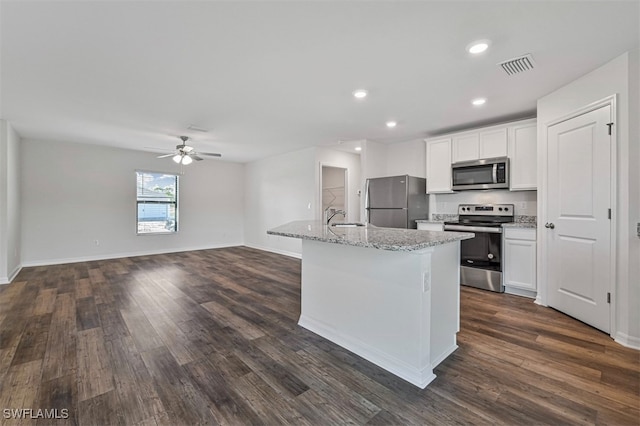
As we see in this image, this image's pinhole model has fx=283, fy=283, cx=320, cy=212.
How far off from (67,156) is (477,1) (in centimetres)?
742

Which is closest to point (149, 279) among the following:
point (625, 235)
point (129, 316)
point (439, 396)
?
point (129, 316)

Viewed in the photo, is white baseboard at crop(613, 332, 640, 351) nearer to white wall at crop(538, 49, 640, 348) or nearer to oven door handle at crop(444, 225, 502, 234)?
white wall at crop(538, 49, 640, 348)

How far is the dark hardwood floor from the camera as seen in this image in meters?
1.62

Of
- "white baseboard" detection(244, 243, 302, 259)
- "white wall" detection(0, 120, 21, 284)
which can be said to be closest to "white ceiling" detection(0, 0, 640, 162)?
"white wall" detection(0, 120, 21, 284)

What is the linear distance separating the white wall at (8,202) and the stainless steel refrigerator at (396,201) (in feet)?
18.8

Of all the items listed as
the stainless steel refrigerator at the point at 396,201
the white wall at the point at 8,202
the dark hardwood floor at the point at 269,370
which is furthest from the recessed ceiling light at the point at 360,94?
the white wall at the point at 8,202

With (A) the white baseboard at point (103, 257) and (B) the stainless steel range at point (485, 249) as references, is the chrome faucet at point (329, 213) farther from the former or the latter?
(A) the white baseboard at point (103, 257)

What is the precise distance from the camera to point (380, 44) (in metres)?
2.24

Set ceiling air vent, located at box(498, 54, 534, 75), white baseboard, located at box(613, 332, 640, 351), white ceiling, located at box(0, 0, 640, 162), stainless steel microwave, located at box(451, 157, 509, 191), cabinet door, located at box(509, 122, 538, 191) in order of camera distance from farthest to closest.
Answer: stainless steel microwave, located at box(451, 157, 509, 191)
cabinet door, located at box(509, 122, 538, 191)
ceiling air vent, located at box(498, 54, 534, 75)
white baseboard, located at box(613, 332, 640, 351)
white ceiling, located at box(0, 0, 640, 162)

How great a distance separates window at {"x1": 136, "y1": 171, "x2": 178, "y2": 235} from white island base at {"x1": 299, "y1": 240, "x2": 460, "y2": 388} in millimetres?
5953

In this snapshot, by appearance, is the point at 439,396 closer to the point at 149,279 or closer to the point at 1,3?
the point at 1,3

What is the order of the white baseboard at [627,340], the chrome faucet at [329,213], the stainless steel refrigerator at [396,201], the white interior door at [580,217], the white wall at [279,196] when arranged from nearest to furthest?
the white baseboard at [627,340], the white interior door at [580,217], the chrome faucet at [329,213], the stainless steel refrigerator at [396,201], the white wall at [279,196]

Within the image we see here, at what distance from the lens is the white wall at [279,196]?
6.29 meters

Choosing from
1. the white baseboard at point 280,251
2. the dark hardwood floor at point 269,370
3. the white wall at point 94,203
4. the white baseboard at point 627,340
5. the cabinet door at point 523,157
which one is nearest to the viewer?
the dark hardwood floor at point 269,370
